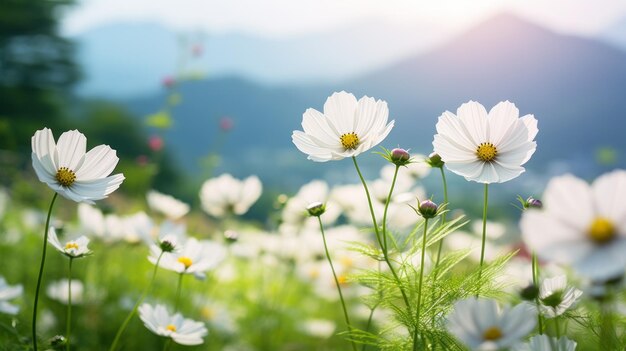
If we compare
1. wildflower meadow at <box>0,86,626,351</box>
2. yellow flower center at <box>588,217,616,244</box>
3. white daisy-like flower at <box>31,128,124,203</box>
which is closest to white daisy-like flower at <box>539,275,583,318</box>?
wildflower meadow at <box>0,86,626,351</box>

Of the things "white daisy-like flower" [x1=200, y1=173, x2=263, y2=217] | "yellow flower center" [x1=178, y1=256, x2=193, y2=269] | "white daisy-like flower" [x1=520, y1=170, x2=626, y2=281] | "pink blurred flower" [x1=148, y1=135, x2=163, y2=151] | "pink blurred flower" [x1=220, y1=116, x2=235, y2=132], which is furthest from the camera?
"pink blurred flower" [x1=220, y1=116, x2=235, y2=132]

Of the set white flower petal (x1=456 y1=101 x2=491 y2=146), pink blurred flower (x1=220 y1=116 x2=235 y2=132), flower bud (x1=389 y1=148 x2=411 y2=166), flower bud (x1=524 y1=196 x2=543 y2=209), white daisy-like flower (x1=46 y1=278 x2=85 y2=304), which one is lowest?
flower bud (x1=524 y1=196 x2=543 y2=209)

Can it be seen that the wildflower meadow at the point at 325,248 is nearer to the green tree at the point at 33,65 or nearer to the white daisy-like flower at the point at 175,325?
the white daisy-like flower at the point at 175,325

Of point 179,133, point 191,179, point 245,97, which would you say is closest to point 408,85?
point 245,97

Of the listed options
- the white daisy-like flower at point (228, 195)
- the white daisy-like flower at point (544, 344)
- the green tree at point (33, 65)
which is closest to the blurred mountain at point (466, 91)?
the green tree at point (33, 65)

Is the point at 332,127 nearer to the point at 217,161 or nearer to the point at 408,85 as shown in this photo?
the point at 217,161

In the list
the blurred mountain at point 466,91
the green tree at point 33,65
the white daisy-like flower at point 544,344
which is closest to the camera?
the white daisy-like flower at point 544,344

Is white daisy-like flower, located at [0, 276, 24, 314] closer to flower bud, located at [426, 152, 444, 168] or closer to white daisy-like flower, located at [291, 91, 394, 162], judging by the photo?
white daisy-like flower, located at [291, 91, 394, 162]
